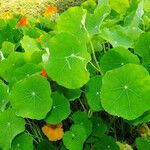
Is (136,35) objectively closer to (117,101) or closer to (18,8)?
(117,101)

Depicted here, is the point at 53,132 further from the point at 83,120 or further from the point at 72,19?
the point at 72,19

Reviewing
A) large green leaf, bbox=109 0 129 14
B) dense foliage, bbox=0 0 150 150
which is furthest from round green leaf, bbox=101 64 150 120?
large green leaf, bbox=109 0 129 14

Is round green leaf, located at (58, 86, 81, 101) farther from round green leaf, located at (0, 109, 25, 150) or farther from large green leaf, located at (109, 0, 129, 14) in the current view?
large green leaf, located at (109, 0, 129, 14)

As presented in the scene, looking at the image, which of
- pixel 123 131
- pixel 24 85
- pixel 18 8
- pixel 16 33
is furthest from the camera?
pixel 18 8

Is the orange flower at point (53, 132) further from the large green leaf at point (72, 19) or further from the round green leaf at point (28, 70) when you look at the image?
the large green leaf at point (72, 19)

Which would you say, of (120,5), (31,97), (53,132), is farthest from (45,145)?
(120,5)

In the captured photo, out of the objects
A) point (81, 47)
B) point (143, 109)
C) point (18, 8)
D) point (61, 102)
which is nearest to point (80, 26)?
point (81, 47)
